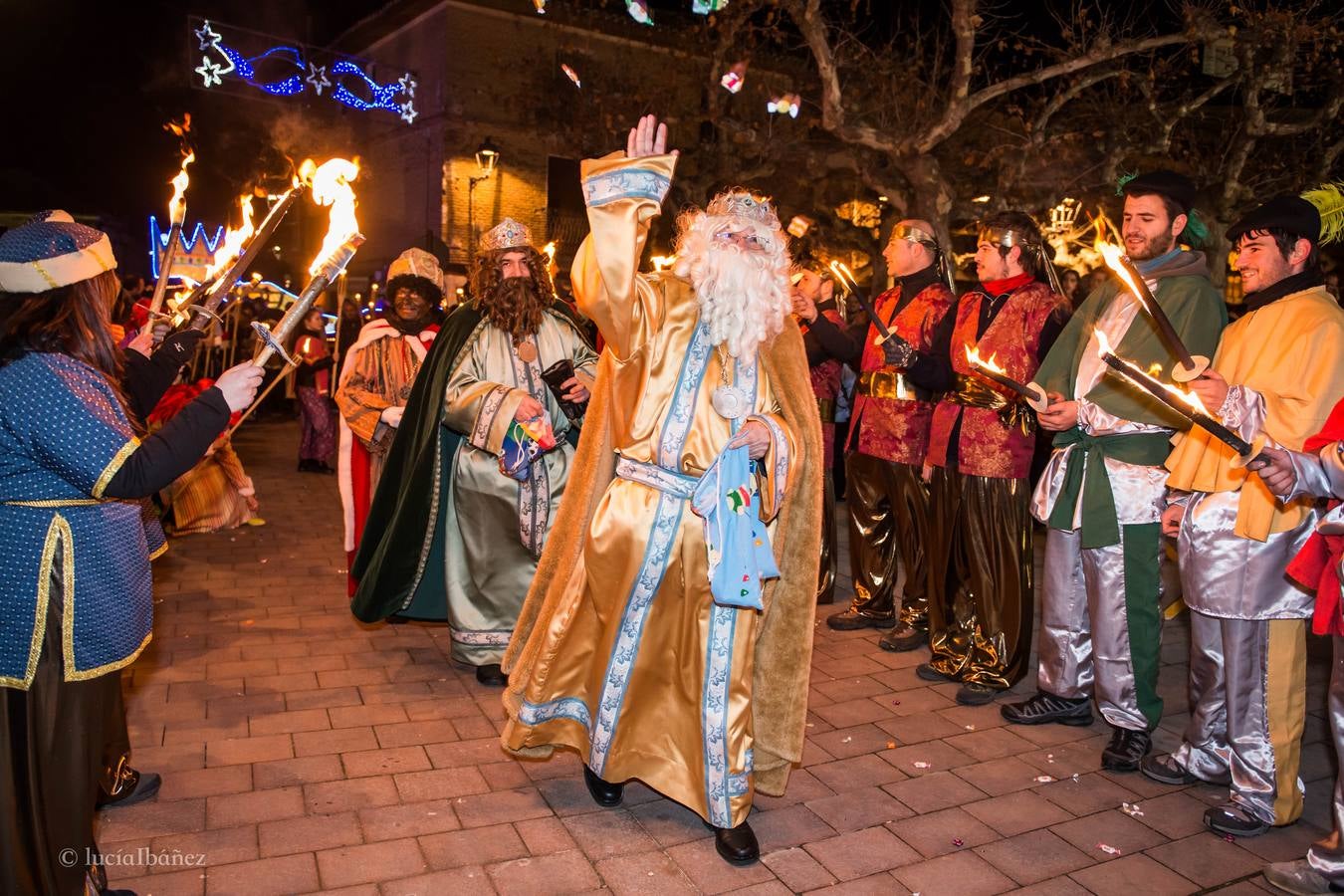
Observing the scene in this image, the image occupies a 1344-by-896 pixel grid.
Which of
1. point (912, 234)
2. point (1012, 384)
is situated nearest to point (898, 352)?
point (912, 234)

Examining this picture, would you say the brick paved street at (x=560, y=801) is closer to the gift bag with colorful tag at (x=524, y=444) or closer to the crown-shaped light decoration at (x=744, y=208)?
the gift bag with colorful tag at (x=524, y=444)

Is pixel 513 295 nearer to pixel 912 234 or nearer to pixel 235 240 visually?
pixel 235 240

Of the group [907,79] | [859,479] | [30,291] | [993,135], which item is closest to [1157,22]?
[907,79]

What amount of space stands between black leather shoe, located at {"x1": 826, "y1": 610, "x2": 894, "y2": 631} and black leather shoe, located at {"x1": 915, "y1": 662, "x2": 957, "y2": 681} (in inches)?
32.0

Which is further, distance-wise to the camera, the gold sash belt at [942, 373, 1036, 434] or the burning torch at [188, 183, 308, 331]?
the gold sash belt at [942, 373, 1036, 434]

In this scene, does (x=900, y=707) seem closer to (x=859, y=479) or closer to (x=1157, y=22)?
(x=859, y=479)

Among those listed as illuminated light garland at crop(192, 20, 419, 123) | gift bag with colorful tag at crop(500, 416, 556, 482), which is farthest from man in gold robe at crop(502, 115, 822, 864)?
illuminated light garland at crop(192, 20, 419, 123)

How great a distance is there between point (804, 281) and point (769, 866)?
14.4 feet

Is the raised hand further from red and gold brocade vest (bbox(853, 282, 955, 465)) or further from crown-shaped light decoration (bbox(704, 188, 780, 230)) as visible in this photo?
red and gold brocade vest (bbox(853, 282, 955, 465))

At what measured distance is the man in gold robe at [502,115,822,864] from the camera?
353 centimetres

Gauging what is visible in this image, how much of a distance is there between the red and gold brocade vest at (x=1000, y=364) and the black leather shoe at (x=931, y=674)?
1.12 m

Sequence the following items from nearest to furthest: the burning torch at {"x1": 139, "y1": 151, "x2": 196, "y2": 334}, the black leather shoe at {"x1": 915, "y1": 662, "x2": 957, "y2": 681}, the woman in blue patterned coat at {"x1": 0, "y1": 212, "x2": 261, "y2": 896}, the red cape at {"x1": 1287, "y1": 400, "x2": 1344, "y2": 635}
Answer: the woman in blue patterned coat at {"x1": 0, "y1": 212, "x2": 261, "y2": 896} → the red cape at {"x1": 1287, "y1": 400, "x2": 1344, "y2": 635} → the burning torch at {"x1": 139, "y1": 151, "x2": 196, "y2": 334} → the black leather shoe at {"x1": 915, "y1": 662, "x2": 957, "y2": 681}

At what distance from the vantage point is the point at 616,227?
341cm

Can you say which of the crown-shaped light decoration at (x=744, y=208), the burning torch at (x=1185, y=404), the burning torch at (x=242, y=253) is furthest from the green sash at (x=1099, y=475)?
the burning torch at (x=242, y=253)
